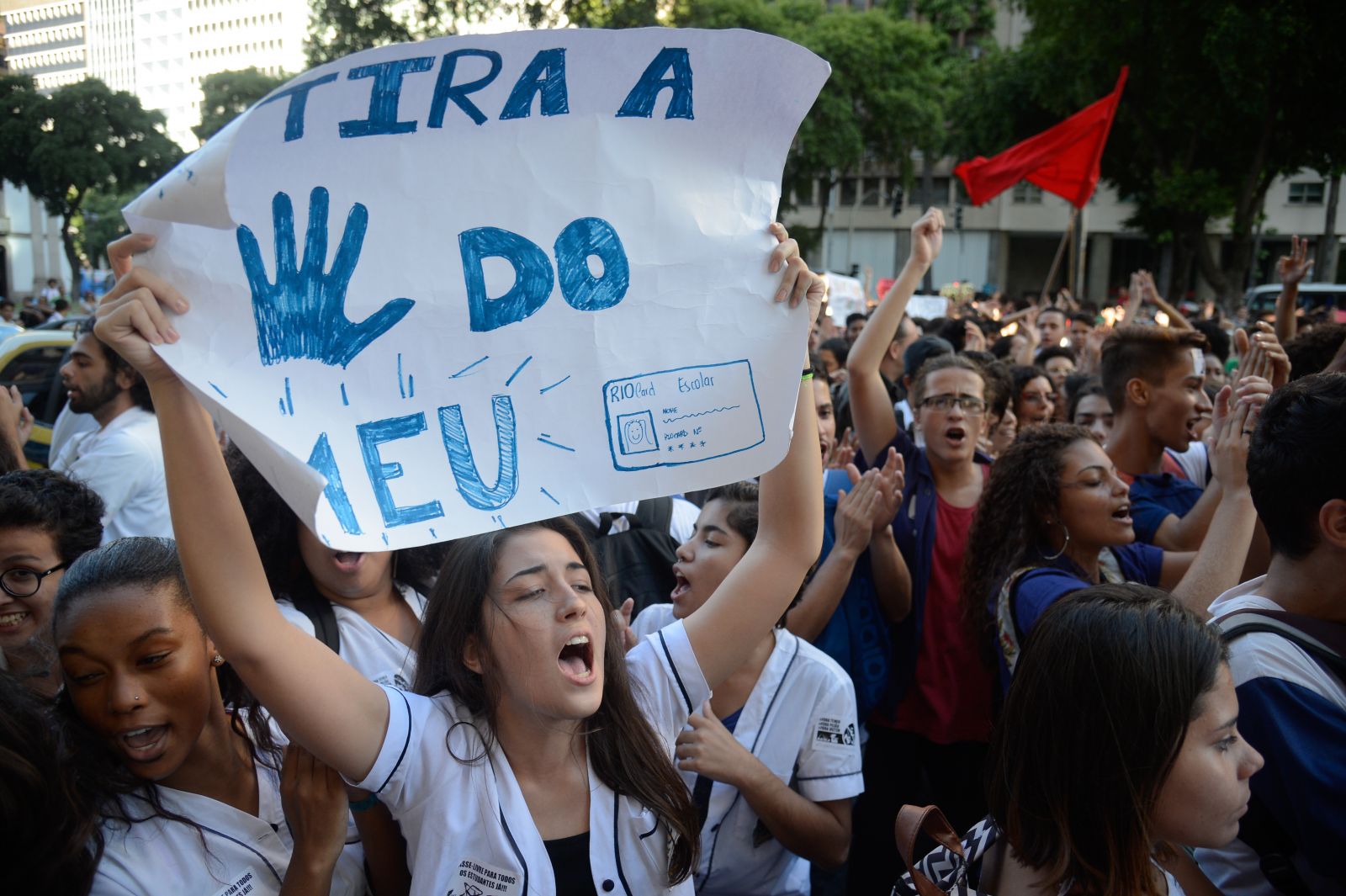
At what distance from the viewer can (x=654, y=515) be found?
341 centimetres

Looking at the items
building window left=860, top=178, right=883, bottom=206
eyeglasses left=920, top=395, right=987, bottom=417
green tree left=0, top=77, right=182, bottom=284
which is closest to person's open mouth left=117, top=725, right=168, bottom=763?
eyeglasses left=920, top=395, right=987, bottom=417

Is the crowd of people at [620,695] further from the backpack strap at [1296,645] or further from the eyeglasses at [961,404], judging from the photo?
the eyeglasses at [961,404]

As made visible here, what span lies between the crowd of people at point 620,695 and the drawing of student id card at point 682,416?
195 mm

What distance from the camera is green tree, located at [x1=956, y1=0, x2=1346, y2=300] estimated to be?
17.6 meters

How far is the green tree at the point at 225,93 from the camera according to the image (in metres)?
38.1

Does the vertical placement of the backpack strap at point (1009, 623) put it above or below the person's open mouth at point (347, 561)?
below

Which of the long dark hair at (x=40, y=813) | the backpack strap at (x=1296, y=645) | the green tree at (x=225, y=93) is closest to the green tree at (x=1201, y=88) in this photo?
the backpack strap at (x=1296, y=645)

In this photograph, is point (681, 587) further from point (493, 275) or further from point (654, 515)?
point (493, 275)

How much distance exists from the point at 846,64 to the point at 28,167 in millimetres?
23762

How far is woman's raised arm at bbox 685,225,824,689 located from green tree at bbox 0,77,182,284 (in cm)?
1523

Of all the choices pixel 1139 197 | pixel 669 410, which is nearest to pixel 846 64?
pixel 1139 197

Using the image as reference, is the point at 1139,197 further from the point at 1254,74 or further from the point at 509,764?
the point at 509,764

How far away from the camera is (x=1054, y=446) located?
9.90 ft

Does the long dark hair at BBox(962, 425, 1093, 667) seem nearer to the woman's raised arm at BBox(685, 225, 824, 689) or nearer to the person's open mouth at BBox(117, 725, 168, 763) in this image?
the woman's raised arm at BBox(685, 225, 824, 689)
